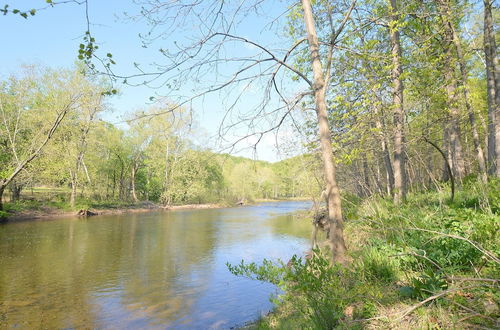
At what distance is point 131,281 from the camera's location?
9.69 metres

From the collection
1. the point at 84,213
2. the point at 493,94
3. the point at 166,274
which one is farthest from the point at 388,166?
the point at 84,213

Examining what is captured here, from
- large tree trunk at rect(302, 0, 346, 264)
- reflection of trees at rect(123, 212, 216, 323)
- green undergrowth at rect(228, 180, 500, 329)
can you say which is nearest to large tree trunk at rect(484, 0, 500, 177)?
green undergrowth at rect(228, 180, 500, 329)

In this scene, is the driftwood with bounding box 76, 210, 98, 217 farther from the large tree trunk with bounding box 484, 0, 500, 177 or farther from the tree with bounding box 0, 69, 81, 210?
the large tree trunk with bounding box 484, 0, 500, 177

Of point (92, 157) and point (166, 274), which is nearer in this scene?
point (166, 274)

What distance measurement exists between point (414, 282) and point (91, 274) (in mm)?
10263

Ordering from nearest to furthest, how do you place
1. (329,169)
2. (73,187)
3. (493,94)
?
(329,169), (493,94), (73,187)

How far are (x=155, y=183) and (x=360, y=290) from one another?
163 feet

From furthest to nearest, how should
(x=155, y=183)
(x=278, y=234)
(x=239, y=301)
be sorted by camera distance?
(x=155, y=183)
(x=278, y=234)
(x=239, y=301)

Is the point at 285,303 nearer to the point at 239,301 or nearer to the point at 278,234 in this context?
the point at 239,301

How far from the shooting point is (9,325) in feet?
21.4

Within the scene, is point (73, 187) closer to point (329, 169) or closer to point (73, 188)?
point (73, 188)

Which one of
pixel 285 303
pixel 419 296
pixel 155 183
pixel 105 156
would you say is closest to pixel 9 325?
pixel 285 303

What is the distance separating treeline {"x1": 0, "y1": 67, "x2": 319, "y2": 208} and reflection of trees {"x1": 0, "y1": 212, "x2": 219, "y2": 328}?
10.4 ft

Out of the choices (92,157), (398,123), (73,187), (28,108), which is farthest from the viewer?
(92,157)
